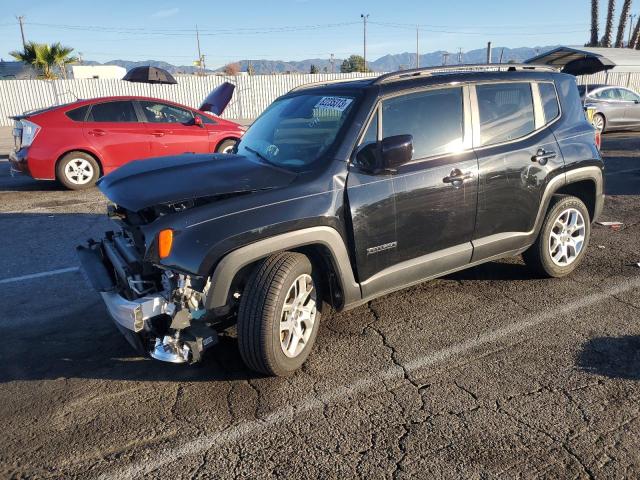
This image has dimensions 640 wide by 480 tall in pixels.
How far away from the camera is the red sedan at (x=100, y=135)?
9102mm

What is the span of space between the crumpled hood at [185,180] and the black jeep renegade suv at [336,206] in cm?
1

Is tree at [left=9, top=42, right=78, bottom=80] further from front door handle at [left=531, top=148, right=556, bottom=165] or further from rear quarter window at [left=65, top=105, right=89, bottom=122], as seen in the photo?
front door handle at [left=531, top=148, right=556, bottom=165]

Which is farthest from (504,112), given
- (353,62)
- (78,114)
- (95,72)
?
(353,62)

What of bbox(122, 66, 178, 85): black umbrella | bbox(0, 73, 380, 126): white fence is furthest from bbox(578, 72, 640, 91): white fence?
bbox(122, 66, 178, 85): black umbrella

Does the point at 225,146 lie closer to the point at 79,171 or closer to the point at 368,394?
the point at 79,171

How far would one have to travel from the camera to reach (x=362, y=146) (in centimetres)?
376

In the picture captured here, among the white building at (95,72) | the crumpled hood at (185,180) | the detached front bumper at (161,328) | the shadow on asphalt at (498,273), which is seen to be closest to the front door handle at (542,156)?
the shadow on asphalt at (498,273)

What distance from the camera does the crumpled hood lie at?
3410mm

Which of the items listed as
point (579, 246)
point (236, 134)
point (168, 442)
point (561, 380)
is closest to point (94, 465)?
point (168, 442)

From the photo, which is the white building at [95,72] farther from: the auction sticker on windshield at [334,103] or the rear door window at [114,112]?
the auction sticker on windshield at [334,103]

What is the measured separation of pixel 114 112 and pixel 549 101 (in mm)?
7681

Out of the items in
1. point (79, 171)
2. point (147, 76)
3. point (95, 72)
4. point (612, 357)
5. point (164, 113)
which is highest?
point (95, 72)

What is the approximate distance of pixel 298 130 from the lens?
4.19 metres

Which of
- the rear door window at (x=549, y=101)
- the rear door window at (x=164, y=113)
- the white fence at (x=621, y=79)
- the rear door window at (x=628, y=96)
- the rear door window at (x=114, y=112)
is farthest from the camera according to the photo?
the white fence at (x=621, y=79)
